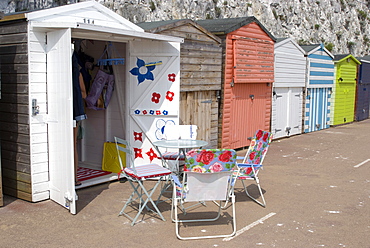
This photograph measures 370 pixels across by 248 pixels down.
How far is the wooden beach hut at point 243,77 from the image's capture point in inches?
400

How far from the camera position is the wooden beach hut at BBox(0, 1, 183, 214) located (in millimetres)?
5781

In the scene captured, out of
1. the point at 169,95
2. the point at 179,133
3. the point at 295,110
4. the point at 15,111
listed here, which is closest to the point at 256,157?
the point at 179,133

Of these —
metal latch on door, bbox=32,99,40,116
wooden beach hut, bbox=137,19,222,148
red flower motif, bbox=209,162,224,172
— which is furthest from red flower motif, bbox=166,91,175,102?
red flower motif, bbox=209,162,224,172

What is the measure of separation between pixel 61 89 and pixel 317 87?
1127cm

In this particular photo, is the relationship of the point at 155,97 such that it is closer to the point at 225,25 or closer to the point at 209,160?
the point at 209,160

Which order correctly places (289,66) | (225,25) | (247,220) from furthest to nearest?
(289,66) < (225,25) < (247,220)

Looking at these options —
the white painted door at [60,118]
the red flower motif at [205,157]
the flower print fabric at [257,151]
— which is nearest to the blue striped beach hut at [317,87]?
the flower print fabric at [257,151]

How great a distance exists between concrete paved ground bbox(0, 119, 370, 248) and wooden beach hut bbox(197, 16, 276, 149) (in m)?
2.48

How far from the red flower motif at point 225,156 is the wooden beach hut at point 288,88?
785cm

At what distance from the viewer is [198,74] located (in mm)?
9070

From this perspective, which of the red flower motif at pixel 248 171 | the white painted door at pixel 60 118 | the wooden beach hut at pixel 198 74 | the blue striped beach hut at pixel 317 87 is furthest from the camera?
the blue striped beach hut at pixel 317 87

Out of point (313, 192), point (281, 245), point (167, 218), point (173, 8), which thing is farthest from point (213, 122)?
point (173, 8)

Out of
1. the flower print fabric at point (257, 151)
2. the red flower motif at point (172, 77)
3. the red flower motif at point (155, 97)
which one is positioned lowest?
the flower print fabric at point (257, 151)

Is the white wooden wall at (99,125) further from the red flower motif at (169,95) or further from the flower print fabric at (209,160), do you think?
the flower print fabric at (209,160)
